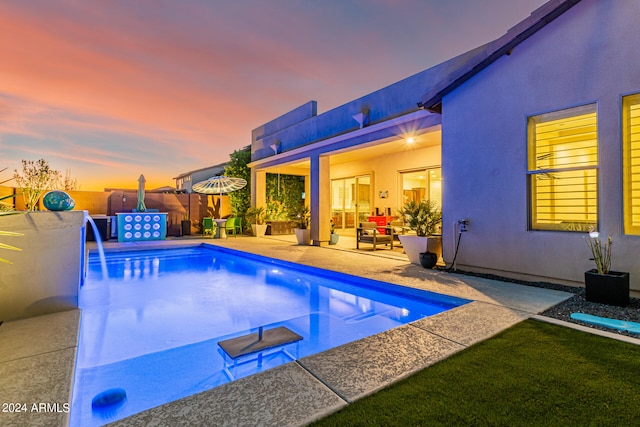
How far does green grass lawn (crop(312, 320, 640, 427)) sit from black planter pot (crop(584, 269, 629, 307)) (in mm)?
1464

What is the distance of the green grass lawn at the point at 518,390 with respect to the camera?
1677mm

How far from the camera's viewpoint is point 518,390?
1.96m

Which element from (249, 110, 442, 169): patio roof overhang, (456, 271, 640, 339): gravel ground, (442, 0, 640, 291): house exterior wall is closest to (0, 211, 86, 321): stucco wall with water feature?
(456, 271, 640, 339): gravel ground

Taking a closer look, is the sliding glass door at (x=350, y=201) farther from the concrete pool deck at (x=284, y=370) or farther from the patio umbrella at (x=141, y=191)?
the concrete pool deck at (x=284, y=370)

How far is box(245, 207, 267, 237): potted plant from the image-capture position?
13875 millimetres

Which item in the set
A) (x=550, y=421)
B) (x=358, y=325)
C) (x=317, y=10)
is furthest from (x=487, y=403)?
(x=317, y=10)

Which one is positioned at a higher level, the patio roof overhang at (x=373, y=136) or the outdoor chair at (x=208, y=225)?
the patio roof overhang at (x=373, y=136)

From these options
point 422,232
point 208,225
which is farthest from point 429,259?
point 208,225

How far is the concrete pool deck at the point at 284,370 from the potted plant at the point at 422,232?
2.33m

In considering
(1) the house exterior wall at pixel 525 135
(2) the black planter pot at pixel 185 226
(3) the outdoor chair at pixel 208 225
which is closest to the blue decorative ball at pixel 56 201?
(1) the house exterior wall at pixel 525 135

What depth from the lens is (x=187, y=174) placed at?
27.5 metres

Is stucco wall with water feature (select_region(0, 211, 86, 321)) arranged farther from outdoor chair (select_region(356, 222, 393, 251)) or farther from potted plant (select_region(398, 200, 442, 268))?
outdoor chair (select_region(356, 222, 393, 251))

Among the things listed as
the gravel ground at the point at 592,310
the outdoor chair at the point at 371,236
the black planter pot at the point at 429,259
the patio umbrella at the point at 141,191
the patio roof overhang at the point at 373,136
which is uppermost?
the patio roof overhang at the point at 373,136

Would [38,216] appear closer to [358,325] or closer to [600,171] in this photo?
[358,325]
